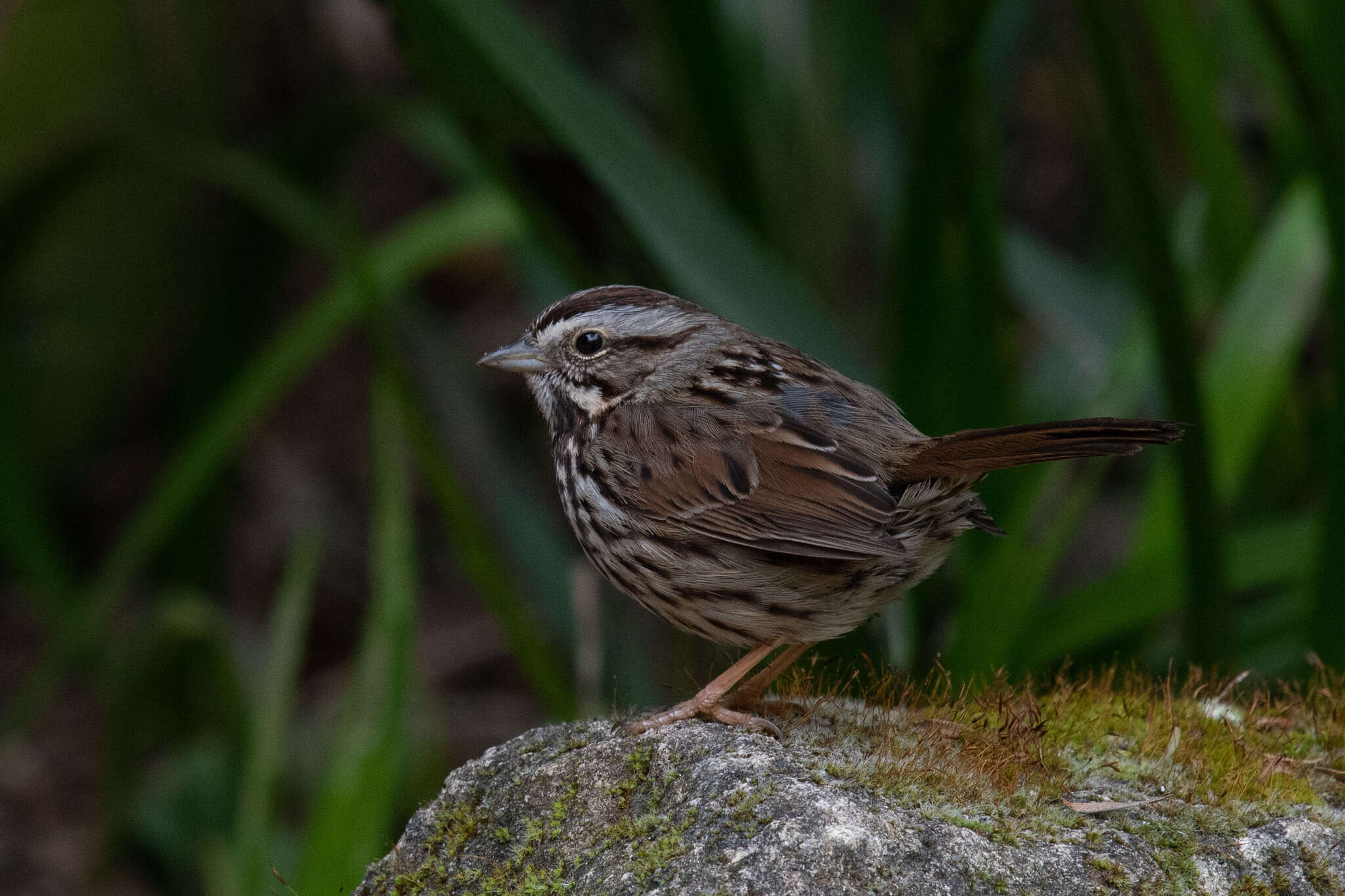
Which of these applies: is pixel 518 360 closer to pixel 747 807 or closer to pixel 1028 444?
pixel 1028 444

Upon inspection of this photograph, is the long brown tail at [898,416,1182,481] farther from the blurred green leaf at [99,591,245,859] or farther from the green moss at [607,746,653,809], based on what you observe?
the blurred green leaf at [99,591,245,859]

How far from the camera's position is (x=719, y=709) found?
2.52 meters

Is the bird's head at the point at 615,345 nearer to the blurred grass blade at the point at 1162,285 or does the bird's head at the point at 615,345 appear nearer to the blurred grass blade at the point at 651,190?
the blurred grass blade at the point at 651,190

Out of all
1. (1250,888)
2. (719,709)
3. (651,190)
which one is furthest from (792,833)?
(651,190)

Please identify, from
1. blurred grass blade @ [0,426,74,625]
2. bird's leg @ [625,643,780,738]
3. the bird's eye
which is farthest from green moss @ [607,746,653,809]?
blurred grass blade @ [0,426,74,625]

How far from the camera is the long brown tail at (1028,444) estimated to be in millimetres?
2289

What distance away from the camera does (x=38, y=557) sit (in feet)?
17.4

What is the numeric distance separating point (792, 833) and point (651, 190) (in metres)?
2.66

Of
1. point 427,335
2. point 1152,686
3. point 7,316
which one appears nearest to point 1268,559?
point 1152,686

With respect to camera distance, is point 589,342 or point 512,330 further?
point 512,330

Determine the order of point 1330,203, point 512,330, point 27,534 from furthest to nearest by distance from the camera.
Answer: point 512,330 < point 27,534 < point 1330,203

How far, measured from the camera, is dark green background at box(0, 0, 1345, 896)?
12.9 feet

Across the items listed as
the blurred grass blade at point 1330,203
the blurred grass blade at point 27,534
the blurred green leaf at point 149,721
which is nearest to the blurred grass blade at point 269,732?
the blurred green leaf at point 149,721

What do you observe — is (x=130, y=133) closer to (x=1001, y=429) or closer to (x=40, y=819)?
(x=40, y=819)
